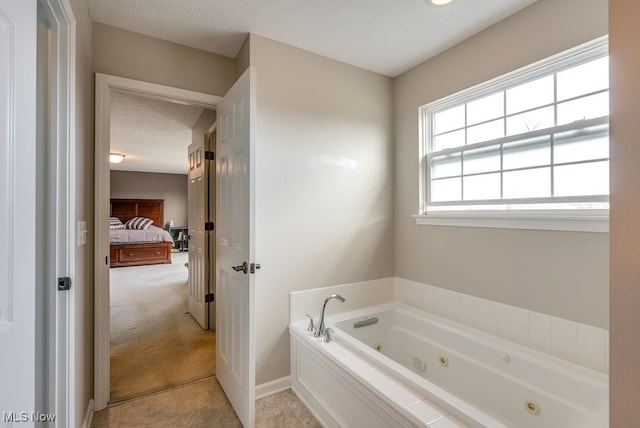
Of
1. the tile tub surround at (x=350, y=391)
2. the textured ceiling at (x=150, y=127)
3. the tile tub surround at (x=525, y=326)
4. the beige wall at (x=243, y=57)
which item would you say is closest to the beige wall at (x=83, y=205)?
the textured ceiling at (x=150, y=127)

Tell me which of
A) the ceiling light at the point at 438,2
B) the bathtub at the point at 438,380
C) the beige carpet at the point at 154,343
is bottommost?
the beige carpet at the point at 154,343

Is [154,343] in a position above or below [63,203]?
below

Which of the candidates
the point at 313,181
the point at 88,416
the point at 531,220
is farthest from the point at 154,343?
the point at 531,220

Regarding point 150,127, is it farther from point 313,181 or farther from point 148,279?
point 313,181

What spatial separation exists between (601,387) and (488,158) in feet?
4.59

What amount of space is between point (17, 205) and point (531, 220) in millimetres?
2227

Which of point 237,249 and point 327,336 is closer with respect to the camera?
point 237,249

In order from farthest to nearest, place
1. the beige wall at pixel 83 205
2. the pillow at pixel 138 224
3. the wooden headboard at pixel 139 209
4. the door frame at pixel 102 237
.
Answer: the wooden headboard at pixel 139 209, the pillow at pixel 138 224, the door frame at pixel 102 237, the beige wall at pixel 83 205

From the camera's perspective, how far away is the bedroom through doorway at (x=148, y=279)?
2387mm

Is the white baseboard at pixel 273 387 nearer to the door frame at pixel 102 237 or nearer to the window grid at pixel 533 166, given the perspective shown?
the door frame at pixel 102 237

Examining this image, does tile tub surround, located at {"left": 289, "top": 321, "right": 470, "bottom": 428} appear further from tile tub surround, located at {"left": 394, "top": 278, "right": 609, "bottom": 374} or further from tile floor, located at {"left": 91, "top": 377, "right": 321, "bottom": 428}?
tile tub surround, located at {"left": 394, "top": 278, "right": 609, "bottom": 374}

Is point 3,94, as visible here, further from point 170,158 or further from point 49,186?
point 170,158

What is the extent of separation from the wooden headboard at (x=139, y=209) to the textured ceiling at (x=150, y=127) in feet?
8.01

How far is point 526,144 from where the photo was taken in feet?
6.17
